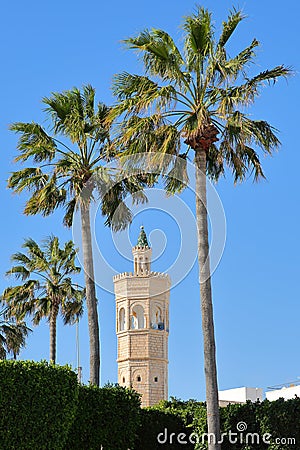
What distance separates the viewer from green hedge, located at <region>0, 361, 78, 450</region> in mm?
16734

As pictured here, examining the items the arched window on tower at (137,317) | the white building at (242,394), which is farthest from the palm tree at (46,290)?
→ the arched window on tower at (137,317)

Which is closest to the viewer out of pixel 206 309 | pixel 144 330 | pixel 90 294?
pixel 206 309

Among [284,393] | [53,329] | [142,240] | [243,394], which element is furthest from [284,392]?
[142,240]

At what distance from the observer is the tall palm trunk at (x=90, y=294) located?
74.9 feet

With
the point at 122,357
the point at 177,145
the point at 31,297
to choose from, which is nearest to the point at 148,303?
the point at 122,357

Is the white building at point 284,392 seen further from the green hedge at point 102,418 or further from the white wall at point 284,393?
the green hedge at point 102,418

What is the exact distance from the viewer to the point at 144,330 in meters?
64.3

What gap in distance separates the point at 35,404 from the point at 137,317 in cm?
4941

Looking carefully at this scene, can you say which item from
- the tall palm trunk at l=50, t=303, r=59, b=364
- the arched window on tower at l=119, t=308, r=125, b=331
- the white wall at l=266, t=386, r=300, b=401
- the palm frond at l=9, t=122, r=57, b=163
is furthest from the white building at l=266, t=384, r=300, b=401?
the arched window on tower at l=119, t=308, r=125, b=331

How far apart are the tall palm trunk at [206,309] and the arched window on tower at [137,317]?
46.9 metres

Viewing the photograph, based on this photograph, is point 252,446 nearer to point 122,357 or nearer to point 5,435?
point 5,435

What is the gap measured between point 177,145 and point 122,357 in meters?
47.0

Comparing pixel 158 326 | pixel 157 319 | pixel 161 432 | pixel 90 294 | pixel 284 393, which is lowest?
pixel 161 432

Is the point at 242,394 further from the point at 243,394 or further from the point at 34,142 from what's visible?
the point at 34,142
